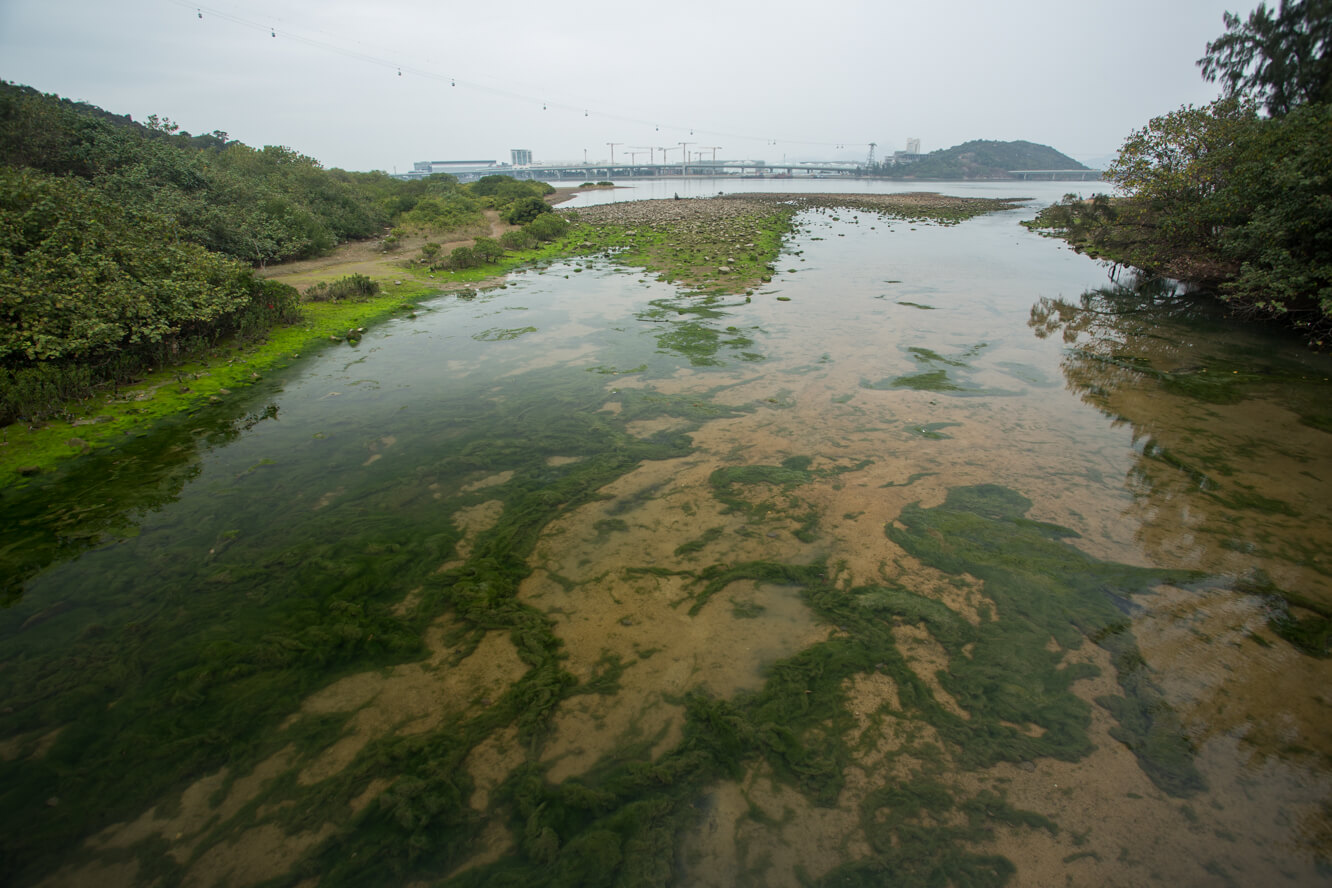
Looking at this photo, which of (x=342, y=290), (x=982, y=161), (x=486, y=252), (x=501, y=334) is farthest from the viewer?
(x=982, y=161)

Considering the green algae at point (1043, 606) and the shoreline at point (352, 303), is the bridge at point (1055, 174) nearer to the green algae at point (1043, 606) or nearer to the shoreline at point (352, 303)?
the shoreline at point (352, 303)

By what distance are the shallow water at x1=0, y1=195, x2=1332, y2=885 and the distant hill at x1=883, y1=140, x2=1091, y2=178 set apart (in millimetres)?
135421

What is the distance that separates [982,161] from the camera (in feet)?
431

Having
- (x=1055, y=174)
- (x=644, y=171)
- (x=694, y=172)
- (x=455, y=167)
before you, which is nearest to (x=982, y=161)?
(x=1055, y=174)

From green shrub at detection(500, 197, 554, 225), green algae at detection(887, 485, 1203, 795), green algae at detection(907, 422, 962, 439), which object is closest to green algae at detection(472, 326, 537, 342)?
green algae at detection(907, 422, 962, 439)

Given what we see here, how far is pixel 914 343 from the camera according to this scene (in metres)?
12.1

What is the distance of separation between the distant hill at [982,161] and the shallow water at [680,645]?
5332 inches

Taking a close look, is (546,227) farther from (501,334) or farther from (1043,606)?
(1043,606)

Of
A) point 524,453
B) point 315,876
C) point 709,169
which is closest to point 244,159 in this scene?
point 524,453

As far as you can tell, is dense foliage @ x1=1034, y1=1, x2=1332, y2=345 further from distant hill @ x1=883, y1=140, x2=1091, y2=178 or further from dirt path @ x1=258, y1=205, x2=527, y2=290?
distant hill @ x1=883, y1=140, x2=1091, y2=178

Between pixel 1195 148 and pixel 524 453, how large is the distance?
1888 cm

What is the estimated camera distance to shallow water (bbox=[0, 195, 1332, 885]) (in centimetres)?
313

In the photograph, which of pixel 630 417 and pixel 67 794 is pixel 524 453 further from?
pixel 67 794

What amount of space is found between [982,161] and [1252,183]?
149210 mm
